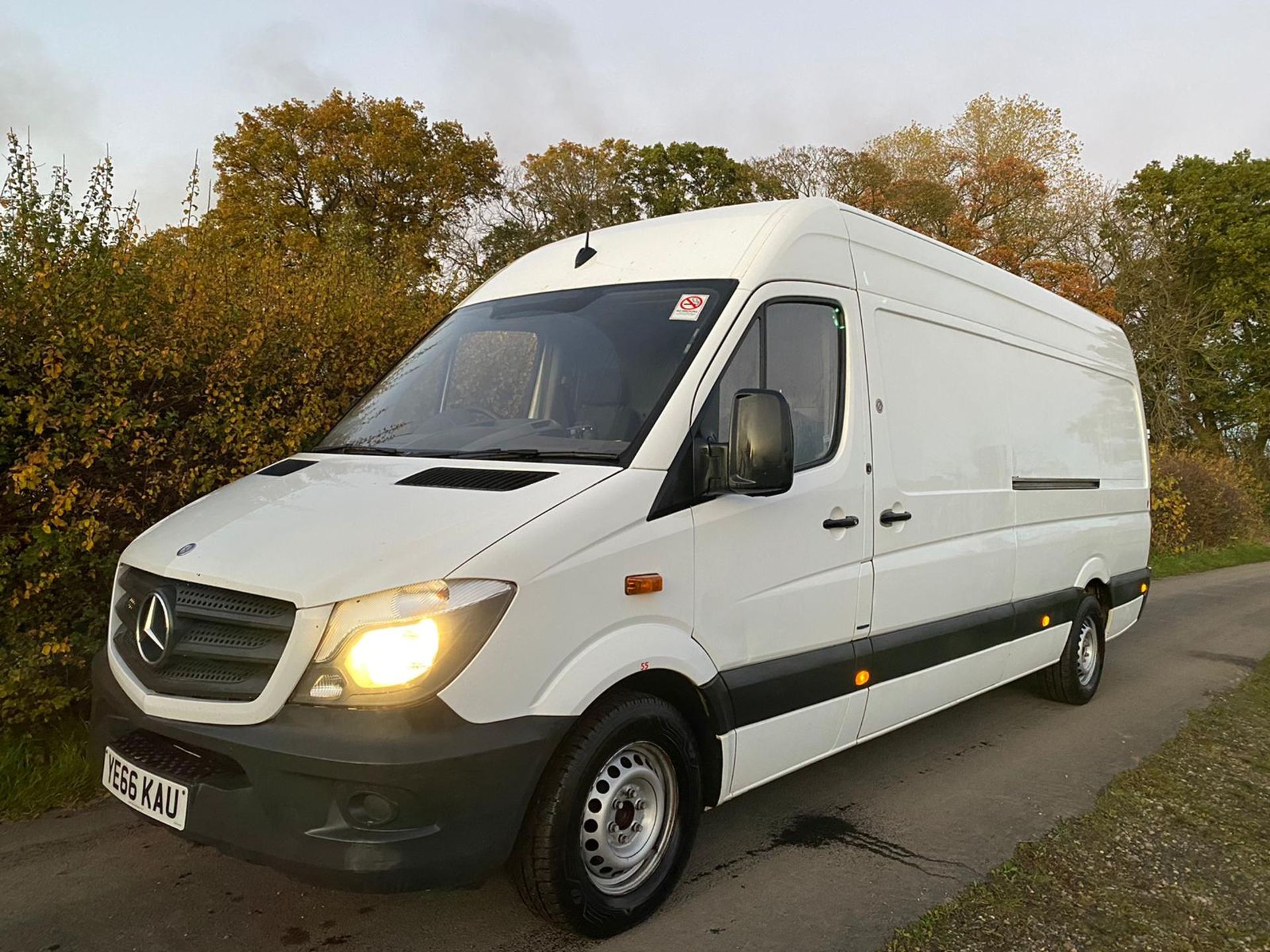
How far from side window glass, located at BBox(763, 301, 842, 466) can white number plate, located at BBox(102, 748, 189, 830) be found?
241 centimetres

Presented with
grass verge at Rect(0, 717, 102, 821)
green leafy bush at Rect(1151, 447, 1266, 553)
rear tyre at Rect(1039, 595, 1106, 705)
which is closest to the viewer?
grass verge at Rect(0, 717, 102, 821)

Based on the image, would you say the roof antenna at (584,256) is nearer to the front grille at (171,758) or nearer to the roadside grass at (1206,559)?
the front grille at (171,758)

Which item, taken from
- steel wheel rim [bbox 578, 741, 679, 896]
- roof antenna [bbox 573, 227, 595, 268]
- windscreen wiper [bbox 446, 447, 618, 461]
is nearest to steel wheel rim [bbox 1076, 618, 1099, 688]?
steel wheel rim [bbox 578, 741, 679, 896]

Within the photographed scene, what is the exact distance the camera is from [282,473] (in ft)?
12.4

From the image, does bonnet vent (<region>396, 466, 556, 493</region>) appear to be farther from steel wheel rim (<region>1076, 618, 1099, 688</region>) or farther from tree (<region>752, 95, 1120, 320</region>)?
tree (<region>752, 95, 1120, 320</region>)

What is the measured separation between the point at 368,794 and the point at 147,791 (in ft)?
2.60

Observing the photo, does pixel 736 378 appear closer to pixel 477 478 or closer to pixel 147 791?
pixel 477 478

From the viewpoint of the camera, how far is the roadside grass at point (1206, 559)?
15.6m

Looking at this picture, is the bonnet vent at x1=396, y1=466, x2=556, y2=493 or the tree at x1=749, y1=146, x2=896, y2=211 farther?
the tree at x1=749, y1=146, x2=896, y2=211

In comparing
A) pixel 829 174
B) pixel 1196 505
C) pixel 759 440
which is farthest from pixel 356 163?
pixel 759 440

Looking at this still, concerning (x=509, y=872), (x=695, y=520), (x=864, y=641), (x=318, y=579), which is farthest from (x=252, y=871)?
(x=864, y=641)

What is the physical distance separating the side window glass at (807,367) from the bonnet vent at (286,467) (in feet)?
6.17

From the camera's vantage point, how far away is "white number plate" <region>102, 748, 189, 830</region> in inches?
110

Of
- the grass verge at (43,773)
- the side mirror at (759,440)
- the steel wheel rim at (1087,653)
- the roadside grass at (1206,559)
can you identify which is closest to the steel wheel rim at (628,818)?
the side mirror at (759,440)
